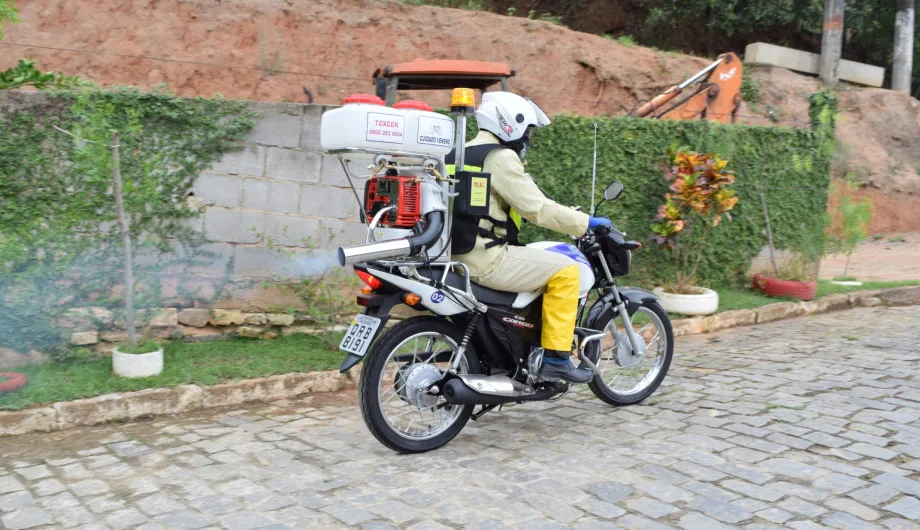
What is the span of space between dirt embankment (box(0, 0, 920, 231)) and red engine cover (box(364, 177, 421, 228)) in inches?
206

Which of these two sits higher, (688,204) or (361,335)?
(688,204)

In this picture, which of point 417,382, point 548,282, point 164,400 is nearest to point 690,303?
point 548,282

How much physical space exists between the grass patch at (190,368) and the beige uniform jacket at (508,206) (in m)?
2.05

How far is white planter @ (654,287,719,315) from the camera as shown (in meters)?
8.54

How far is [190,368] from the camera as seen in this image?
5.80 meters

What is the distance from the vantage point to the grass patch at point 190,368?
519 centimetres

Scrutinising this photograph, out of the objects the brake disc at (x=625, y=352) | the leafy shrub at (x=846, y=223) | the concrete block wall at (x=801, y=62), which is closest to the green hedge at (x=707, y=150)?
the leafy shrub at (x=846, y=223)

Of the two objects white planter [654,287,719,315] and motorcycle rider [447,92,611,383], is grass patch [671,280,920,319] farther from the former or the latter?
motorcycle rider [447,92,611,383]

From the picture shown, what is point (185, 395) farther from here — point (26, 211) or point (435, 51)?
point (435, 51)

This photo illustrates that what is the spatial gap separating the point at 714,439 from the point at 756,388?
1.39 meters

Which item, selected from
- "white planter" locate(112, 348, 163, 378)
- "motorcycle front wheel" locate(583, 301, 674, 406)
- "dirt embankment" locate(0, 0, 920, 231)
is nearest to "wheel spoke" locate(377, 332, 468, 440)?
"motorcycle front wheel" locate(583, 301, 674, 406)

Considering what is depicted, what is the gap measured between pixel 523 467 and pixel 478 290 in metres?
1.04

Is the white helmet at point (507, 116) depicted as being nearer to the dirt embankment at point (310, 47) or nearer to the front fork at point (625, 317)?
the front fork at point (625, 317)

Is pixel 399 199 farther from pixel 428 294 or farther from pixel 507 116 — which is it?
pixel 507 116
